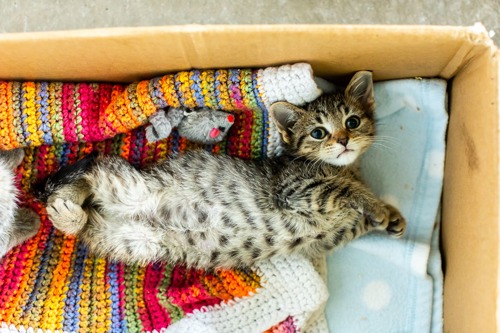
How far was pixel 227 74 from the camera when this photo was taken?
1.39 metres

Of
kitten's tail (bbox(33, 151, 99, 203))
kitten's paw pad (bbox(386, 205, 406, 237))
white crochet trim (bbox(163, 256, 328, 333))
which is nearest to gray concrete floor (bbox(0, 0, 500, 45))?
kitten's tail (bbox(33, 151, 99, 203))

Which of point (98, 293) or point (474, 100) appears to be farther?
point (98, 293)

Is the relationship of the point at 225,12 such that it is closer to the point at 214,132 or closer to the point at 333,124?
the point at 214,132

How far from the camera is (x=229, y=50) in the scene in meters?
1.30

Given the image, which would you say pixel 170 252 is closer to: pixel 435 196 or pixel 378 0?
pixel 435 196

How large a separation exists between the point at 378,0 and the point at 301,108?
55 cm

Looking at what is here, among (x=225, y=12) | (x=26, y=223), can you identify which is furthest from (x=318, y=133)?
(x=26, y=223)

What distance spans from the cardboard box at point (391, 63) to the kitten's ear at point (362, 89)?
38 millimetres

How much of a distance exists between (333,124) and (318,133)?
0.16ft

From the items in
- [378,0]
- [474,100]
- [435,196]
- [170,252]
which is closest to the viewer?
[474,100]

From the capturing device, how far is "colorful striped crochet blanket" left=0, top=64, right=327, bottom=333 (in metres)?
1.43

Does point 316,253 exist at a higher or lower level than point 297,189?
lower

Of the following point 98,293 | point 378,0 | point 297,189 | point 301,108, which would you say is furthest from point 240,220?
point 378,0

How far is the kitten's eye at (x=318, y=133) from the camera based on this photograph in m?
1.41
